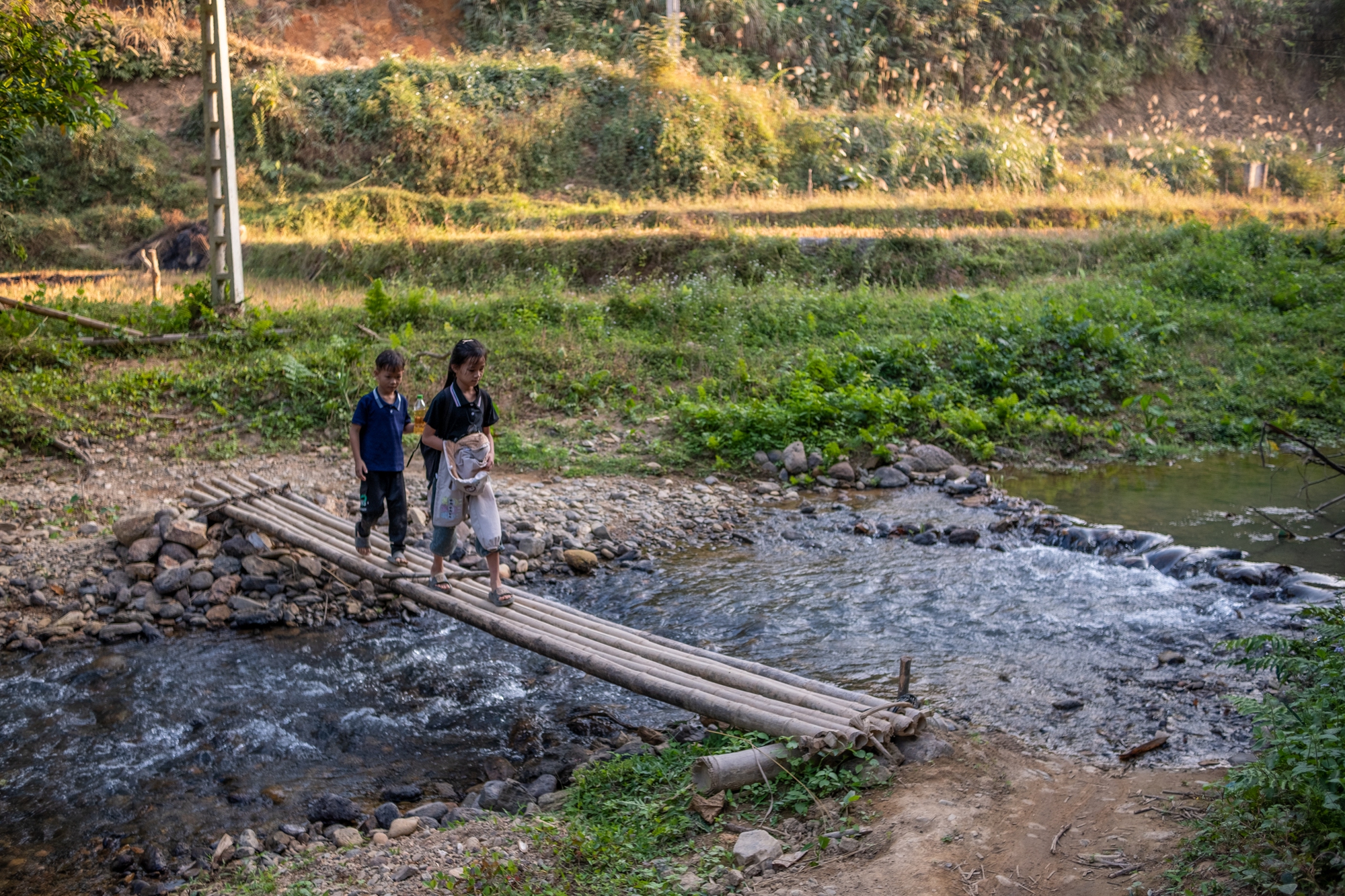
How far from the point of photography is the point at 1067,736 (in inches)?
177

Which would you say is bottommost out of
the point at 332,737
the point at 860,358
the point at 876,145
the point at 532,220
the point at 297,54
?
the point at 332,737

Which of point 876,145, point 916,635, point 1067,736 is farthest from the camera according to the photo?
point 876,145

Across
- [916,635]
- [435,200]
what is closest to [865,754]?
[916,635]

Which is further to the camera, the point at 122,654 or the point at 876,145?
the point at 876,145

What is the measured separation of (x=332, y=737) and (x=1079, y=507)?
21.3 feet

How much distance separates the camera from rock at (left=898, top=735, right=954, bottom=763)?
4.01 meters

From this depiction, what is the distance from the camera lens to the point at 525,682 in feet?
18.8

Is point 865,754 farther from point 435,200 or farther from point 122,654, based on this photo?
point 435,200

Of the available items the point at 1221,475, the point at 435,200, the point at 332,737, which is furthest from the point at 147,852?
the point at 435,200

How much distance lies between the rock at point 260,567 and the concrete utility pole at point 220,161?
206 inches

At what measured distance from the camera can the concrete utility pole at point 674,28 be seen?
21.3 m

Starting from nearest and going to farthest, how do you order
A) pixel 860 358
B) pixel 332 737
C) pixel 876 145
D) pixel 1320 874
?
pixel 1320 874, pixel 332 737, pixel 860 358, pixel 876 145

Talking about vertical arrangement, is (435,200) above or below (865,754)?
above

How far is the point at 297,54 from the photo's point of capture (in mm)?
22953
